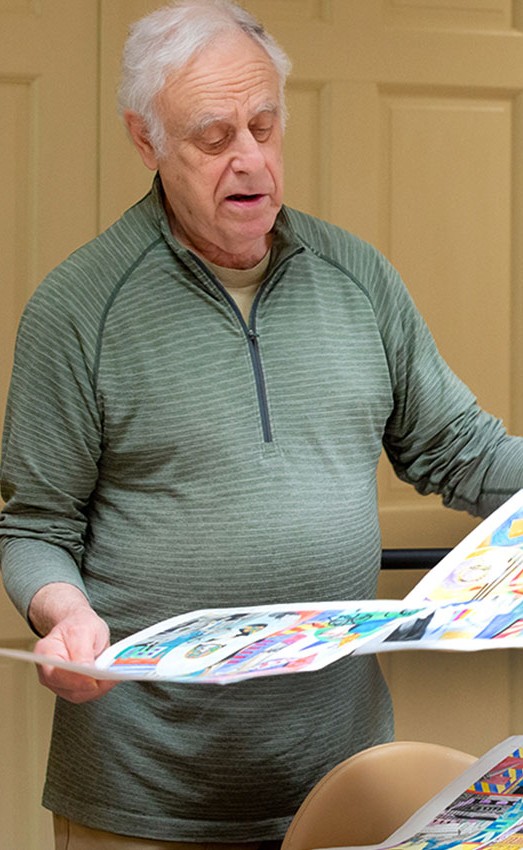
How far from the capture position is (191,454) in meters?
1.45

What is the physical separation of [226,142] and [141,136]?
0.45 ft

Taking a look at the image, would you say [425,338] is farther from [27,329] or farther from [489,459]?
[27,329]

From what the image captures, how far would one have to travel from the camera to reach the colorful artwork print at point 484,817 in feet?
3.68

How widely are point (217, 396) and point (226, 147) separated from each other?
0.30 metres

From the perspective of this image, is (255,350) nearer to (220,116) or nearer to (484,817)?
(220,116)

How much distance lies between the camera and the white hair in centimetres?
146

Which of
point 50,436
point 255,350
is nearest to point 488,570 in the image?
point 255,350

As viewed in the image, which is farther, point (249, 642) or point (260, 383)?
point (260, 383)

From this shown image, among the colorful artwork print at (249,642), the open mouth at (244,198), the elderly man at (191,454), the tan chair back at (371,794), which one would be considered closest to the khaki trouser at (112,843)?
the elderly man at (191,454)

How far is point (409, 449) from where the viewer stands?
5.48ft

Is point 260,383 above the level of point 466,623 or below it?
above

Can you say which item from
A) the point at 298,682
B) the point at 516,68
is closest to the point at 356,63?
the point at 516,68

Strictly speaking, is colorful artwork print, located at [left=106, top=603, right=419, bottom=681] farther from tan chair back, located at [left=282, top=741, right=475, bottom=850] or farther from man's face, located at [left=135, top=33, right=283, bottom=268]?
man's face, located at [left=135, top=33, right=283, bottom=268]

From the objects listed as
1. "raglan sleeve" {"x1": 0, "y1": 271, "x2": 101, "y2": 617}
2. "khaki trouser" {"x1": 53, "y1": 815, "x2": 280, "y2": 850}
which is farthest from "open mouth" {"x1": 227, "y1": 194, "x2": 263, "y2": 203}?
"khaki trouser" {"x1": 53, "y1": 815, "x2": 280, "y2": 850}
